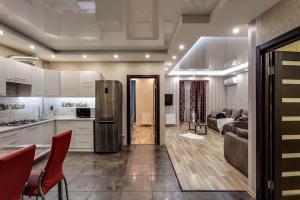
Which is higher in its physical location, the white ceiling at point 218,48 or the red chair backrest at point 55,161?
the white ceiling at point 218,48

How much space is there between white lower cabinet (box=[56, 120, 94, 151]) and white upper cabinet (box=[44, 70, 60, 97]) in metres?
0.79

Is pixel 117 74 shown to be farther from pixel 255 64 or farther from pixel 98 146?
pixel 255 64

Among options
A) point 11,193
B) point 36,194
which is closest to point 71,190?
point 36,194

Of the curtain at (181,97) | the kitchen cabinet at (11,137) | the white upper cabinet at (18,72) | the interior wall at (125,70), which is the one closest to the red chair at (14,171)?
the kitchen cabinet at (11,137)

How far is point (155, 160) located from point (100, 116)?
5.95 feet

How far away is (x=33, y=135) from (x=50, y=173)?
2.76 m

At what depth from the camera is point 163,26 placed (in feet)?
Result: 12.7

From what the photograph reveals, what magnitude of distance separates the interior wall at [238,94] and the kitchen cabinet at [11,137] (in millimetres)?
7968

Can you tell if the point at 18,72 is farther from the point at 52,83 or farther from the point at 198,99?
the point at 198,99

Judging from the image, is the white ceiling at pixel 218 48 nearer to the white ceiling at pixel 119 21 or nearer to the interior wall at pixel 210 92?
the white ceiling at pixel 119 21

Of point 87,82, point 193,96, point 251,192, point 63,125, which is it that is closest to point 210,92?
point 193,96

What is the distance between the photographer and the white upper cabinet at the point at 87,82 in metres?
5.99

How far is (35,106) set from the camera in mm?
5652

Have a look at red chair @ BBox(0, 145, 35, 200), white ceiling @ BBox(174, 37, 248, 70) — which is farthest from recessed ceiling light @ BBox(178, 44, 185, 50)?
red chair @ BBox(0, 145, 35, 200)
